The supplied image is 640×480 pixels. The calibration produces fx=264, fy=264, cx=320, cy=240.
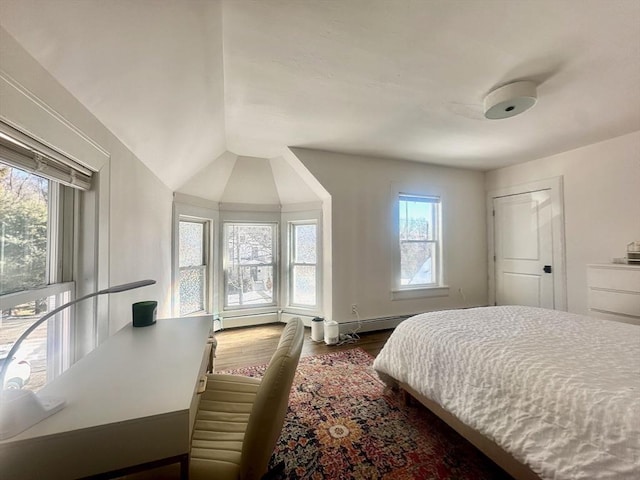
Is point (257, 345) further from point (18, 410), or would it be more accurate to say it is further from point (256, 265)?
point (18, 410)

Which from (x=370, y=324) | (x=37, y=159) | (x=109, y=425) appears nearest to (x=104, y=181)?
(x=37, y=159)

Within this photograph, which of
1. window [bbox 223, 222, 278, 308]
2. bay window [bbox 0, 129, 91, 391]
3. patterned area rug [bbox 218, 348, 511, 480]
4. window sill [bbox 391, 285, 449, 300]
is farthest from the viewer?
window [bbox 223, 222, 278, 308]

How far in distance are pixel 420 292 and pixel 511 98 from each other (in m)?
2.67

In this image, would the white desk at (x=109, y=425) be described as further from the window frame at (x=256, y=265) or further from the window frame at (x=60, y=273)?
the window frame at (x=256, y=265)

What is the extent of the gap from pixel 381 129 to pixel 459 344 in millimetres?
2166

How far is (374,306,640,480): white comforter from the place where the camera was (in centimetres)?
94

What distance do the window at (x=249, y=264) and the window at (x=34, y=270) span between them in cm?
265

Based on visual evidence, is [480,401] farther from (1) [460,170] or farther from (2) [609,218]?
(1) [460,170]

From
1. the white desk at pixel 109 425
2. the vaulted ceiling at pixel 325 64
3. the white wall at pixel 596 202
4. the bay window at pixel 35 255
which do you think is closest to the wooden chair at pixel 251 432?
the white desk at pixel 109 425

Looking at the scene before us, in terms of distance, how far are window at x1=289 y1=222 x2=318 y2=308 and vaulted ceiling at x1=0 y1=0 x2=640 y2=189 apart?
1683 mm

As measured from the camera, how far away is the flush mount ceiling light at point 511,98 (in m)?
1.92

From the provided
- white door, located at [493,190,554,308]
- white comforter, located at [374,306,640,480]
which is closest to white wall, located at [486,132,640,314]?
white door, located at [493,190,554,308]

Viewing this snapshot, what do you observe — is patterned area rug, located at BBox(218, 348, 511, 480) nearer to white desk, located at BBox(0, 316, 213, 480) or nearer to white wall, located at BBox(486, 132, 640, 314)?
white desk, located at BBox(0, 316, 213, 480)

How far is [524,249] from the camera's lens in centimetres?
385
